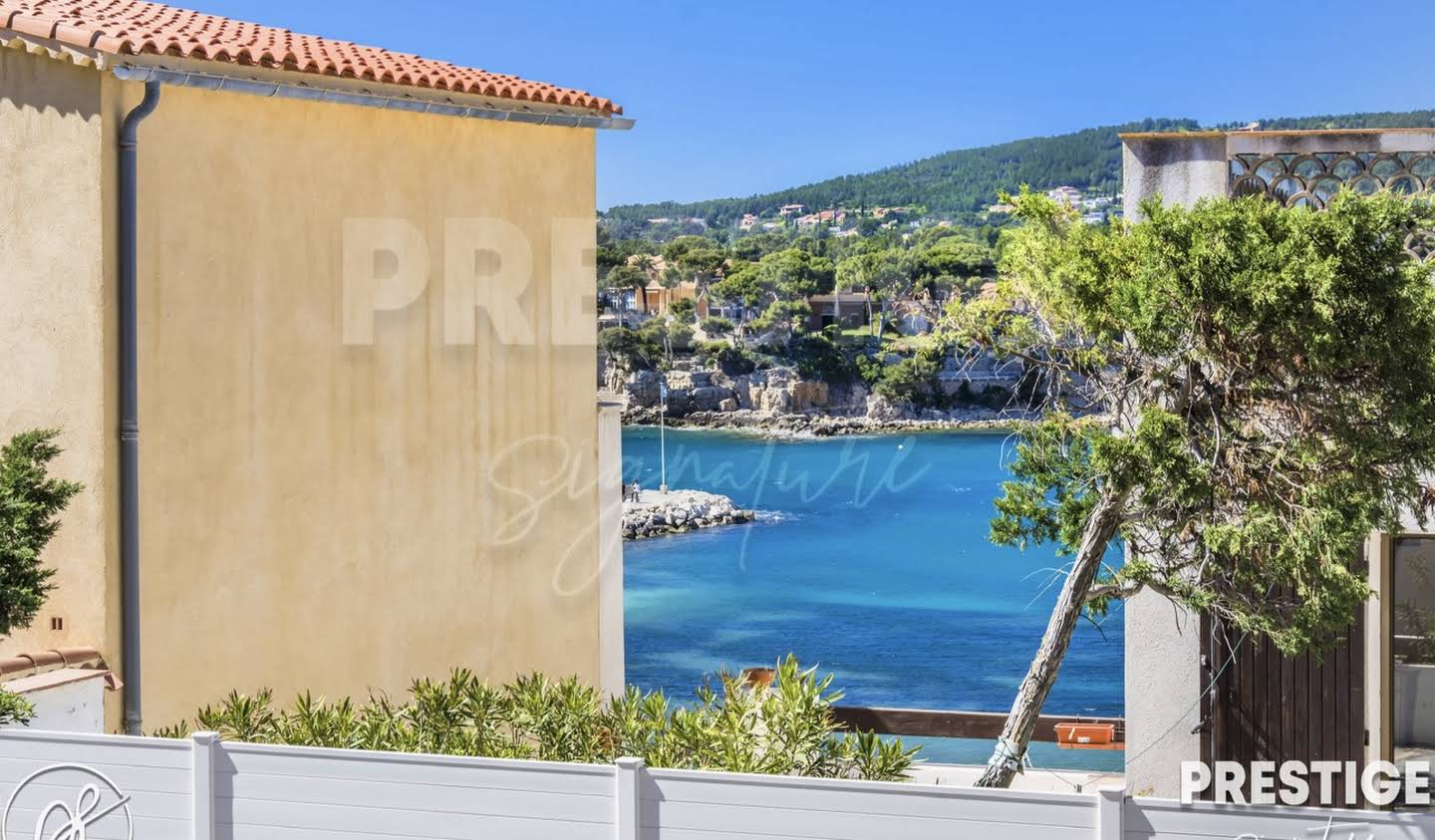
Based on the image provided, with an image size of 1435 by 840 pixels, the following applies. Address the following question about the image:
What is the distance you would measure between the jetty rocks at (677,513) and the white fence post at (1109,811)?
7170 centimetres

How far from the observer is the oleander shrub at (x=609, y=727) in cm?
705

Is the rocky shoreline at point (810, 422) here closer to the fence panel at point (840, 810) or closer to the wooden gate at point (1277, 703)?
the wooden gate at point (1277, 703)

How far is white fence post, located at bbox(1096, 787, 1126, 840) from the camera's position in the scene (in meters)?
5.73

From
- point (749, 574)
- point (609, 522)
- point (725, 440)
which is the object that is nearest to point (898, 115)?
point (725, 440)

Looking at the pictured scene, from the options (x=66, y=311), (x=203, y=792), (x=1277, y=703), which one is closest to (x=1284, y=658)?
(x=1277, y=703)

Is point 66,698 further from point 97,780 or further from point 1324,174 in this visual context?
point 1324,174

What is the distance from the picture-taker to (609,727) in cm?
756

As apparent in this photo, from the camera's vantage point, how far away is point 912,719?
451 inches

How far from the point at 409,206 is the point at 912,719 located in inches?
211

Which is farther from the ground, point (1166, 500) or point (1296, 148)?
point (1296, 148)

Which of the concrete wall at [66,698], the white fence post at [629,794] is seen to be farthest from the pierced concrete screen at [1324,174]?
the concrete wall at [66,698]

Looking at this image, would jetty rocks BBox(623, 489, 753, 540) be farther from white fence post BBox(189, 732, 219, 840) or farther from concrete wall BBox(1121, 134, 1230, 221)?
white fence post BBox(189, 732, 219, 840)

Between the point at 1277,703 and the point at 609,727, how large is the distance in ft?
12.2

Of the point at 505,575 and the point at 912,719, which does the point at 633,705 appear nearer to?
the point at 505,575
